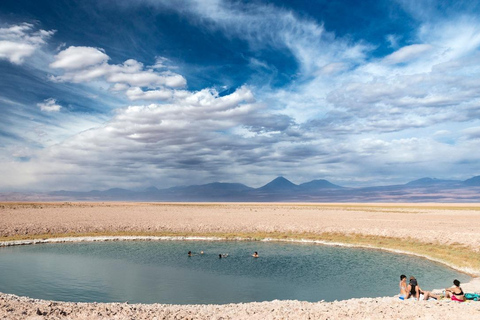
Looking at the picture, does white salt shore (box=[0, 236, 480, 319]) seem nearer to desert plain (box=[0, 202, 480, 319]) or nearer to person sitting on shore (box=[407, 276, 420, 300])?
desert plain (box=[0, 202, 480, 319])

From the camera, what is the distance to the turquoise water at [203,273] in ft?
86.4

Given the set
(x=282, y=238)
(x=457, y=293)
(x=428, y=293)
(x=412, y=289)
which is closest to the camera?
(x=457, y=293)

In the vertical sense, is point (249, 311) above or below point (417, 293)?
below

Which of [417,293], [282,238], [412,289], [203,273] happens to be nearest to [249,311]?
[417,293]

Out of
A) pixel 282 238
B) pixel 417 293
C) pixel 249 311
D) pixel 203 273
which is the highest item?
pixel 282 238

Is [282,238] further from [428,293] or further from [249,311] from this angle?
[249,311]

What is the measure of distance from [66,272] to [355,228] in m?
44.7

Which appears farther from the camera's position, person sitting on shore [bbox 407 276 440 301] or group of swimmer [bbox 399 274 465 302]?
person sitting on shore [bbox 407 276 440 301]

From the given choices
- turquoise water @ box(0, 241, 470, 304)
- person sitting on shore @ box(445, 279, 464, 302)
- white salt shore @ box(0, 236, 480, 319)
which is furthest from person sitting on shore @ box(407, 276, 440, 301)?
turquoise water @ box(0, 241, 470, 304)

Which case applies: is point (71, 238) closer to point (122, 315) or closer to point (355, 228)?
point (122, 315)

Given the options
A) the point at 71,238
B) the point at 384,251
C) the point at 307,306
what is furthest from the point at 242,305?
the point at 71,238

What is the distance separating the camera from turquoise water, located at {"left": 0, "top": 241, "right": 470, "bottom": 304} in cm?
2634

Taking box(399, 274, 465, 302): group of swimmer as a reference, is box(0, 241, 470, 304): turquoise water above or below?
below

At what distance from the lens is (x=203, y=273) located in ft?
111
